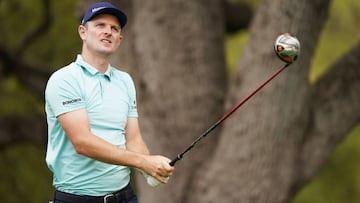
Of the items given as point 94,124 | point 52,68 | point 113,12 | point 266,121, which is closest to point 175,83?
point 266,121

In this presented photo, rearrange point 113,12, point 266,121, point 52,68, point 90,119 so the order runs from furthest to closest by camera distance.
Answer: point 52,68
point 266,121
point 113,12
point 90,119

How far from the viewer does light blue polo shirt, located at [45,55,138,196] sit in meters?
4.61

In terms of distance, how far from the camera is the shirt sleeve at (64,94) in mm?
4562

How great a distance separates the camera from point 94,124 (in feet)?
15.3

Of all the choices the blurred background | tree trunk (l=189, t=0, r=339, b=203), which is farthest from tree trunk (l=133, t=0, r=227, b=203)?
the blurred background

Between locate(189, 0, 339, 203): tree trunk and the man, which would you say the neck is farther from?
locate(189, 0, 339, 203): tree trunk

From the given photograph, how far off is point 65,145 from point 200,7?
439 centimetres

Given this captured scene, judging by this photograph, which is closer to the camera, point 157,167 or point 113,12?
point 157,167

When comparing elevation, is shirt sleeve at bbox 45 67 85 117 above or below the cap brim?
below

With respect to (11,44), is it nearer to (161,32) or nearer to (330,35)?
(330,35)

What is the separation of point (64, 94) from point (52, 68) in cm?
881

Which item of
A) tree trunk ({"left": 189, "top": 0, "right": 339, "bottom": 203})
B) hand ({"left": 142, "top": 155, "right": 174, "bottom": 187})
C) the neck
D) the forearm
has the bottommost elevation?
tree trunk ({"left": 189, "top": 0, "right": 339, "bottom": 203})

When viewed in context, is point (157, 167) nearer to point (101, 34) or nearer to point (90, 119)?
point (90, 119)

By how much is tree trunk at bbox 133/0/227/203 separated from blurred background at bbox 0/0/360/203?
297 cm
